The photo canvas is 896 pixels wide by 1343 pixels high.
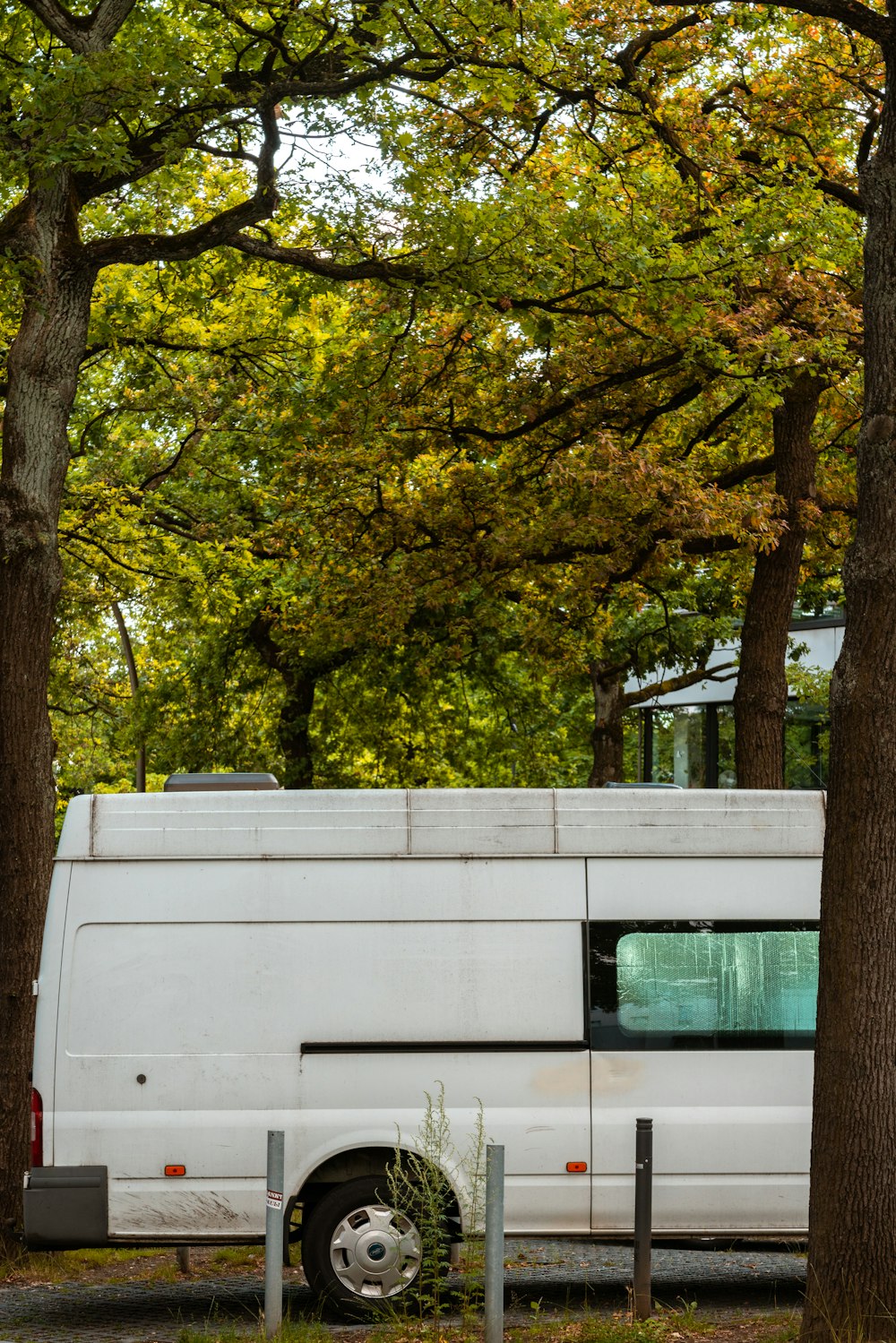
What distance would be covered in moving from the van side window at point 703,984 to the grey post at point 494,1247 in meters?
1.70

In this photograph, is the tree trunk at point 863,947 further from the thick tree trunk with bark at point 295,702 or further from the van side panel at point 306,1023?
the thick tree trunk with bark at point 295,702

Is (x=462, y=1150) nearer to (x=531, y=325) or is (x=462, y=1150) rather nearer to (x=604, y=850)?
(x=604, y=850)

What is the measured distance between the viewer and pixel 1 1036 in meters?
9.80

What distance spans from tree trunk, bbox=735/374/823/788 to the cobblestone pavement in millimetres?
5085

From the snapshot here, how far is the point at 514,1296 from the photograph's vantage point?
320 inches

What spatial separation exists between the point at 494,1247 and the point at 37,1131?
276cm

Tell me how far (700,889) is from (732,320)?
651 cm

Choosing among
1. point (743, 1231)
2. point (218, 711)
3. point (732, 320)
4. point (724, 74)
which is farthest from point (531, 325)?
point (218, 711)

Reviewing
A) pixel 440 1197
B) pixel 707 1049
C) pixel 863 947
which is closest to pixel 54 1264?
pixel 440 1197

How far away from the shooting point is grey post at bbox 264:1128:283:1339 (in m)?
6.84

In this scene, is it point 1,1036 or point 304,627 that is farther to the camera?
point 304,627

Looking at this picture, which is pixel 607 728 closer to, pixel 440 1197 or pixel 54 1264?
pixel 54 1264

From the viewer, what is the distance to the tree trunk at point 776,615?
13781mm

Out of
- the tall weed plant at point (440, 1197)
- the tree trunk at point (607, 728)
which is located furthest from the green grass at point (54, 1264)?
the tree trunk at point (607, 728)
